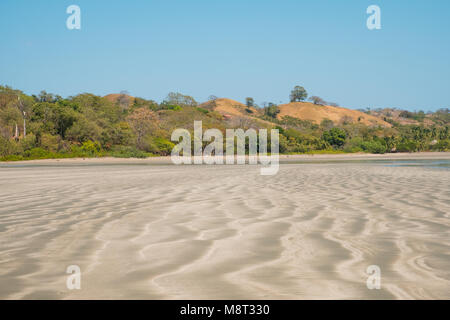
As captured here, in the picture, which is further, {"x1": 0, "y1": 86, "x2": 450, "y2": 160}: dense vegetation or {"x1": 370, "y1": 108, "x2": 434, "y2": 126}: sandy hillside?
{"x1": 370, "y1": 108, "x2": 434, "y2": 126}: sandy hillside

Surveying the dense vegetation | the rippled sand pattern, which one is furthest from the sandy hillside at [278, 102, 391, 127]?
the rippled sand pattern

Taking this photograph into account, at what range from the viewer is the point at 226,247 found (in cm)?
419

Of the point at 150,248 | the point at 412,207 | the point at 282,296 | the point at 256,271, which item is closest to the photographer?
the point at 282,296

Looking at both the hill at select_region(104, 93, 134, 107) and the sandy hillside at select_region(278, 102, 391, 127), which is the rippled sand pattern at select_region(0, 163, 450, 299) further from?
the sandy hillside at select_region(278, 102, 391, 127)

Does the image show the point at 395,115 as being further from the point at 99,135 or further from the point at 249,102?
the point at 99,135

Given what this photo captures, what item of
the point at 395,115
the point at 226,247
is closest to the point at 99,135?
the point at 226,247

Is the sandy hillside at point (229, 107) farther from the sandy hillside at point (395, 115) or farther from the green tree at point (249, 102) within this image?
the sandy hillside at point (395, 115)

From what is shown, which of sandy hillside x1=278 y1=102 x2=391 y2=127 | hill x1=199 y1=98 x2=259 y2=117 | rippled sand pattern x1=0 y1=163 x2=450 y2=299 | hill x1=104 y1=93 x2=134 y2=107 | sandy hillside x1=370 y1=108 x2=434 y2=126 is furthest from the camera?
sandy hillside x1=278 y1=102 x2=391 y2=127

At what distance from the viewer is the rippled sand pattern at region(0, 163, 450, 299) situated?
2.94m

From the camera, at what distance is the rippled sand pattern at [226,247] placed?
9.64 ft
